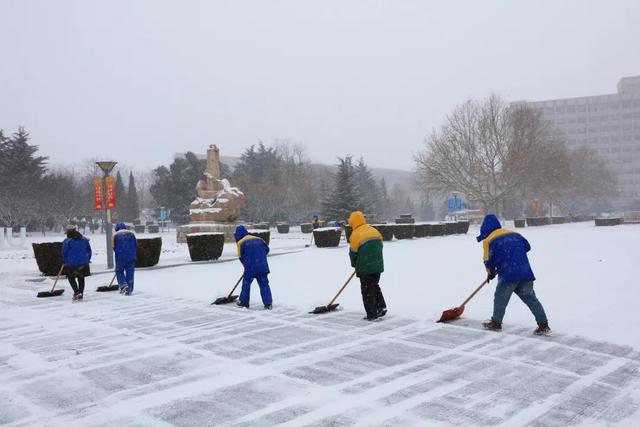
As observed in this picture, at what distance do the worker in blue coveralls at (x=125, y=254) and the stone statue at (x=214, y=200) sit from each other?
1877cm

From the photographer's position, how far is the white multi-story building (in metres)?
117

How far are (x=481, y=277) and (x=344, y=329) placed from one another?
5558 mm

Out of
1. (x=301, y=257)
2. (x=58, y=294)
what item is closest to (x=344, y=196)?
(x=301, y=257)

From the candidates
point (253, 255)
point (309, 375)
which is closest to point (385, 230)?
point (253, 255)

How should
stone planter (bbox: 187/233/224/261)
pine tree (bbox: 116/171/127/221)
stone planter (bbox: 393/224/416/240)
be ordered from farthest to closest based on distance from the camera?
pine tree (bbox: 116/171/127/221) < stone planter (bbox: 393/224/416/240) < stone planter (bbox: 187/233/224/261)

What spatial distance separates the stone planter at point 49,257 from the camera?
50.2 feet

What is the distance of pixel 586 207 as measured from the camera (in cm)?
→ 9888

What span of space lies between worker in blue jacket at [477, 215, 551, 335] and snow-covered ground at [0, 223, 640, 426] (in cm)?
34

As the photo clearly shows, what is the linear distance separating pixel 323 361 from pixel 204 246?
43.2 feet

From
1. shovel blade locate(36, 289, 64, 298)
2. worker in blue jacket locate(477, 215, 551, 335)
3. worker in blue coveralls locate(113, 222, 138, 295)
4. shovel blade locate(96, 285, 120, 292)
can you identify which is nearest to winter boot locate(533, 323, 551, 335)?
worker in blue jacket locate(477, 215, 551, 335)

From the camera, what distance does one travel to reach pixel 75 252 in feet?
34.7

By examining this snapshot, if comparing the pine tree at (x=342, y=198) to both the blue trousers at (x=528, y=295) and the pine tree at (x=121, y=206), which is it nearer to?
the blue trousers at (x=528, y=295)

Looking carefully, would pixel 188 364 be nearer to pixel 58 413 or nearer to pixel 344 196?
pixel 58 413

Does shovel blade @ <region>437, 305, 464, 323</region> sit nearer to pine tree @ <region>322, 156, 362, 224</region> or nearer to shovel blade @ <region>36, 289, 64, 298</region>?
shovel blade @ <region>36, 289, 64, 298</region>
